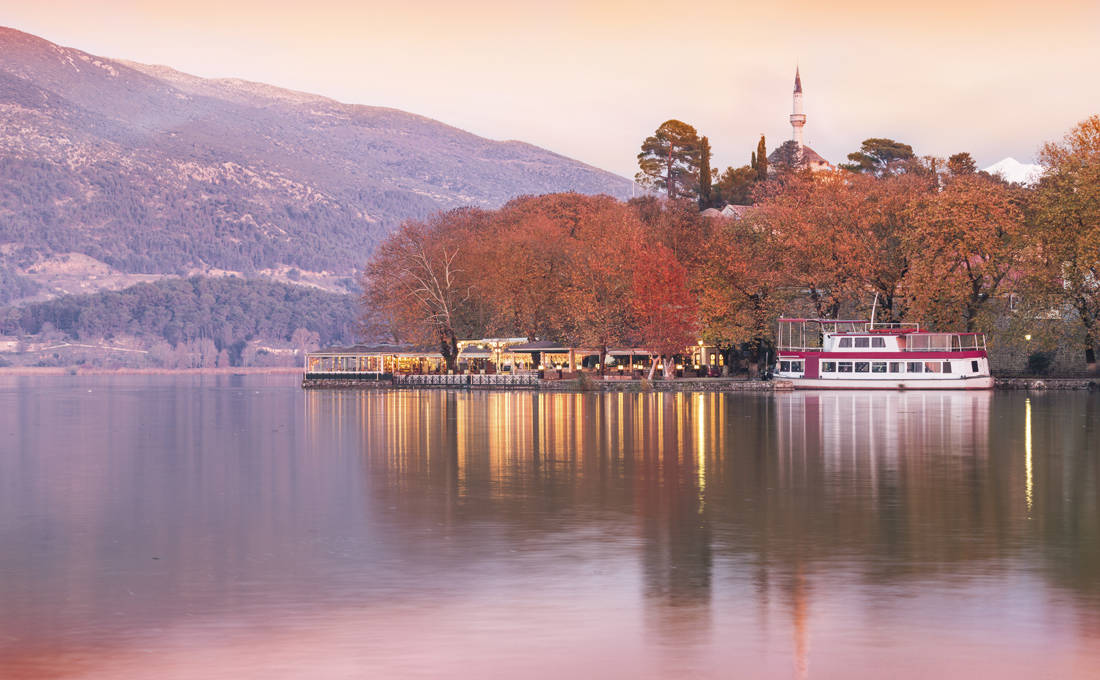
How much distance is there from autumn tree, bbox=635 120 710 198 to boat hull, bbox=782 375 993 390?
73.1 meters

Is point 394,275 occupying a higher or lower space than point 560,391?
higher

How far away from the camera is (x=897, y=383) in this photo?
99.8 m

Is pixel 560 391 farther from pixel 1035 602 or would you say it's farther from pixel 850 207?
pixel 1035 602

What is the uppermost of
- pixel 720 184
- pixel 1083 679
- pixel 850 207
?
pixel 720 184

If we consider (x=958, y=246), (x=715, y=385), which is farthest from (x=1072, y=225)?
(x=715, y=385)

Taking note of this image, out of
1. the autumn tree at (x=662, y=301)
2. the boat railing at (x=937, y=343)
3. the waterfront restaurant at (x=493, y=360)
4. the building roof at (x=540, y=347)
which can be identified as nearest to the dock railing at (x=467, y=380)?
the waterfront restaurant at (x=493, y=360)

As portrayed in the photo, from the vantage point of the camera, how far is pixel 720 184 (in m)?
172

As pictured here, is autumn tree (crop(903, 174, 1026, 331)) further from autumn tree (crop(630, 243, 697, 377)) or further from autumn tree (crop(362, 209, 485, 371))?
autumn tree (crop(362, 209, 485, 371))

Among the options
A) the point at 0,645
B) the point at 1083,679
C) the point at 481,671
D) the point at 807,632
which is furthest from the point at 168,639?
the point at 1083,679

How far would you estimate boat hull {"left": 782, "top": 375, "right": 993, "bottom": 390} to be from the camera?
315ft

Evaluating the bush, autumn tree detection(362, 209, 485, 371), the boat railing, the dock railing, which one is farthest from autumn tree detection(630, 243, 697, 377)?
the bush

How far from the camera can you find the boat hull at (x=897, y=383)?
3780 inches

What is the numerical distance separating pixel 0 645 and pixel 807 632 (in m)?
9.68

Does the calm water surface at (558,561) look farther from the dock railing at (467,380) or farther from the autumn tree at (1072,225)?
the dock railing at (467,380)
